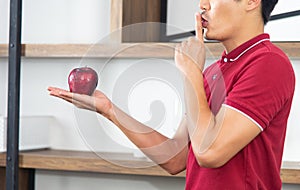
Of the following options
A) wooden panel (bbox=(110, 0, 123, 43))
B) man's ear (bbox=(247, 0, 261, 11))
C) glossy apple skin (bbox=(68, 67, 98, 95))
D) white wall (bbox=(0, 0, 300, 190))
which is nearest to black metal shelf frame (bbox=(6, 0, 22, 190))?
white wall (bbox=(0, 0, 300, 190))

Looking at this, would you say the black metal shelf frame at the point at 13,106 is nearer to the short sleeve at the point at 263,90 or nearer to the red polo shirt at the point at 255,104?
the red polo shirt at the point at 255,104

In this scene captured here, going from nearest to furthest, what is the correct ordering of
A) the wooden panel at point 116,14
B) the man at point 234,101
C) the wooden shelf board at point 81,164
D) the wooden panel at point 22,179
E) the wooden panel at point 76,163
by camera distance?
the man at point 234,101 → the wooden shelf board at point 81,164 → the wooden panel at point 76,163 → the wooden panel at point 116,14 → the wooden panel at point 22,179

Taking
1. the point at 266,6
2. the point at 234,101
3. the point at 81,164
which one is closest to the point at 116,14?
the point at 81,164

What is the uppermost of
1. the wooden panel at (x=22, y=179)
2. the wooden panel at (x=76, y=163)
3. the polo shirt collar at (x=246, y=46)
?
the polo shirt collar at (x=246, y=46)

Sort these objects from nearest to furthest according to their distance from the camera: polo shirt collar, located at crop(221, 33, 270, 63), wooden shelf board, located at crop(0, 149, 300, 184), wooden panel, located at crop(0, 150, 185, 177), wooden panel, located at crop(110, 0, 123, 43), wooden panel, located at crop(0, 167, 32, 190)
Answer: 1. polo shirt collar, located at crop(221, 33, 270, 63)
2. wooden shelf board, located at crop(0, 149, 300, 184)
3. wooden panel, located at crop(0, 150, 185, 177)
4. wooden panel, located at crop(110, 0, 123, 43)
5. wooden panel, located at crop(0, 167, 32, 190)

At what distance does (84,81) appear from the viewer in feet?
4.39

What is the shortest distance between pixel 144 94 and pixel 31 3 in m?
→ 1.44

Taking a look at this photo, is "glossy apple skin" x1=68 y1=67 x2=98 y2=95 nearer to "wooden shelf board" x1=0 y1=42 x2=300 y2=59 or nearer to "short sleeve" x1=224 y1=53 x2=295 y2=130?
"wooden shelf board" x1=0 y1=42 x2=300 y2=59

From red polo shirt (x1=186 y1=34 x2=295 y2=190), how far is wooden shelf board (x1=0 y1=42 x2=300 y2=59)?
3.4 inches

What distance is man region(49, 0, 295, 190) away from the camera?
1221mm

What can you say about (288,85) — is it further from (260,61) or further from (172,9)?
(172,9)

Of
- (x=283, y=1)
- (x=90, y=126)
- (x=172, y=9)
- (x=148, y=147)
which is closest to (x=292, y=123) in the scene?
(x=283, y=1)

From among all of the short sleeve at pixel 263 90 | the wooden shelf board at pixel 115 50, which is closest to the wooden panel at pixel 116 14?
the wooden shelf board at pixel 115 50

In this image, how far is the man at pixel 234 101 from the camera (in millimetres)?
1221
